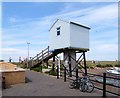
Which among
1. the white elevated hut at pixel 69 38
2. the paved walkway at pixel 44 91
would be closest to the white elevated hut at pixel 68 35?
the white elevated hut at pixel 69 38

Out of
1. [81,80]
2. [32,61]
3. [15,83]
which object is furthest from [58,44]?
[81,80]

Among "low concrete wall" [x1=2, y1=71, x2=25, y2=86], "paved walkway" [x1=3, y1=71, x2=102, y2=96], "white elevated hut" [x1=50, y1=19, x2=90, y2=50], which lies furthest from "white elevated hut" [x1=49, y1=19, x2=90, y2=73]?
"paved walkway" [x1=3, y1=71, x2=102, y2=96]

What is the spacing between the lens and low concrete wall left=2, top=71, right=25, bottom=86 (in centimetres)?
1684

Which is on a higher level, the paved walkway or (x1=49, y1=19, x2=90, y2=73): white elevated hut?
(x1=49, y1=19, x2=90, y2=73): white elevated hut

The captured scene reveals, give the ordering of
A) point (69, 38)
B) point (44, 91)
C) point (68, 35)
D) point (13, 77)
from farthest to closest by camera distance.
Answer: point (68, 35), point (69, 38), point (13, 77), point (44, 91)

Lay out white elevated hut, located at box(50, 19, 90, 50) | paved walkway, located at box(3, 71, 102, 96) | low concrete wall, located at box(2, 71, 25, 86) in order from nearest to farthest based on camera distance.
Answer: paved walkway, located at box(3, 71, 102, 96) < low concrete wall, located at box(2, 71, 25, 86) < white elevated hut, located at box(50, 19, 90, 50)

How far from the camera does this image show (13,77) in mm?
17250

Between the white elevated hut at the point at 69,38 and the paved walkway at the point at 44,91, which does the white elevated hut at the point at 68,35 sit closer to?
the white elevated hut at the point at 69,38

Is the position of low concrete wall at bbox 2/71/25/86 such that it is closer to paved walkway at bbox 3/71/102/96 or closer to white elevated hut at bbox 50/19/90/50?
paved walkway at bbox 3/71/102/96

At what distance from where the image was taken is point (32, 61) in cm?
3666

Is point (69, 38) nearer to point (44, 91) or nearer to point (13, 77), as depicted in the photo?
point (13, 77)

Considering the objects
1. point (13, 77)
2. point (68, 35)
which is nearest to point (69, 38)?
point (68, 35)

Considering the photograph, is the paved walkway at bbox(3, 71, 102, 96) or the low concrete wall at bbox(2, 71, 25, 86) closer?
the paved walkway at bbox(3, 71, 102, 96)

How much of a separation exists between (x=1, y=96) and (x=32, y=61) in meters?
24.4
